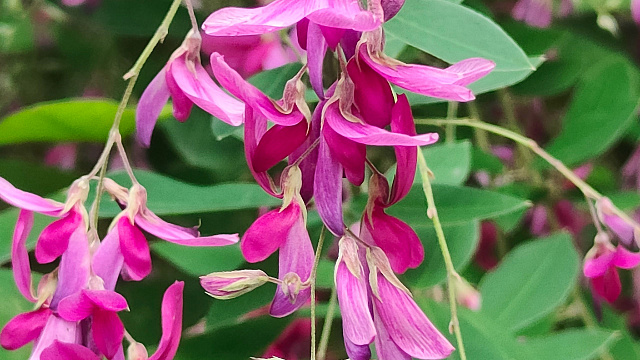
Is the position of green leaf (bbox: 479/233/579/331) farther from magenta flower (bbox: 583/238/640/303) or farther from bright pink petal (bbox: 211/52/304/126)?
bright pink petal (bbox: 211/52/304/126)

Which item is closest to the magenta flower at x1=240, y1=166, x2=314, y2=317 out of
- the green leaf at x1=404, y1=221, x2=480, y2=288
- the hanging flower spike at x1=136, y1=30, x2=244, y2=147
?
the hanging flower spike at x1=136, y1=30, x2=244, y2=147

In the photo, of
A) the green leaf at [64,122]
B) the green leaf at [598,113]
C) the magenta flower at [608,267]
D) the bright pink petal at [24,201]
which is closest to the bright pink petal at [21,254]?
the bright pink petal at [24,201]

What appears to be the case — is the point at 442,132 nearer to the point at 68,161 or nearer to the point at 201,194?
the point at 201,194

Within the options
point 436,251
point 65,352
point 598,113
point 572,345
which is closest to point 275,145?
point 65,352

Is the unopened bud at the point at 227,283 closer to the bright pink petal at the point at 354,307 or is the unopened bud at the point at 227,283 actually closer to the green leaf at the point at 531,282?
the bright pink petal at the point at 354,307

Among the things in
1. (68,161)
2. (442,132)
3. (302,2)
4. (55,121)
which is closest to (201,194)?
(55,121)
